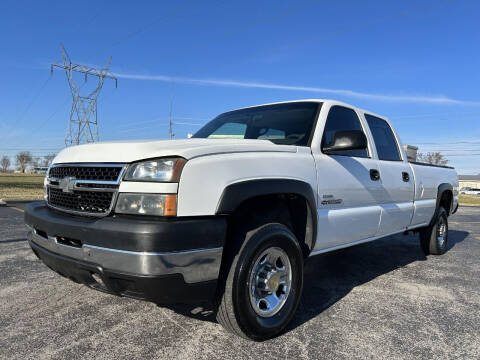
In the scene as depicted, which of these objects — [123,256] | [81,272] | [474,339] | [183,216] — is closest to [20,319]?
[81,272]

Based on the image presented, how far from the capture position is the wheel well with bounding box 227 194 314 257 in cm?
261

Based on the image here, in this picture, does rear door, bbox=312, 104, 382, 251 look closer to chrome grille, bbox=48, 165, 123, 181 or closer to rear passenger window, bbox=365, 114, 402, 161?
rear passenger window, bbox=365, 114, 402, 161

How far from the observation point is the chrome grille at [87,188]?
233 centimetres

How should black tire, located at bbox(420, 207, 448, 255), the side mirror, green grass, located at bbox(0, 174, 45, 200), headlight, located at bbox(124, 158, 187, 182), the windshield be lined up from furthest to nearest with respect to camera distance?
green grass, located at bbox(0, 174, 45, 200)
black tire, located at bbox(420, 207, 448, 255)
the windshield
the side mirror
headlight, located at bbox(124, 158, 187, 182)

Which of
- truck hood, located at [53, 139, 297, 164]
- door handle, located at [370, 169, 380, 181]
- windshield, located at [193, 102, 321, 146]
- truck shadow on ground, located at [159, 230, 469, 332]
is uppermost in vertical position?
windshield, located at [193, 102, 321, 146]

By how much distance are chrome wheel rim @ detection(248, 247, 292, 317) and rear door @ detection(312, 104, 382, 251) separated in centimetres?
48

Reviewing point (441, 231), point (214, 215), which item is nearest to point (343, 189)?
point (214, 215)

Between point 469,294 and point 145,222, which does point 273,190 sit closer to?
point 145,222

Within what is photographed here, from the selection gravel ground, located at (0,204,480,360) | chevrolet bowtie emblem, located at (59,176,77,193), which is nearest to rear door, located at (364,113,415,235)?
gravel ground, located at (0,204,480,360)

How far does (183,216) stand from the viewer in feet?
7.12

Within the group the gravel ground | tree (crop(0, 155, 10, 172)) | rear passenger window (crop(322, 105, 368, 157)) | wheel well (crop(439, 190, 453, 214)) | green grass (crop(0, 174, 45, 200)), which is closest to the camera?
the gravel ground

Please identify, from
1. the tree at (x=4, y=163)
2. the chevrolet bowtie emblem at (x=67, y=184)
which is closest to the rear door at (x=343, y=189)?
the chevrolet bowtie emblem at (x=67, y=184)

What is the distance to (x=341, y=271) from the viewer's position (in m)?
4.61

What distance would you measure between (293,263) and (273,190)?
2.18 ft
